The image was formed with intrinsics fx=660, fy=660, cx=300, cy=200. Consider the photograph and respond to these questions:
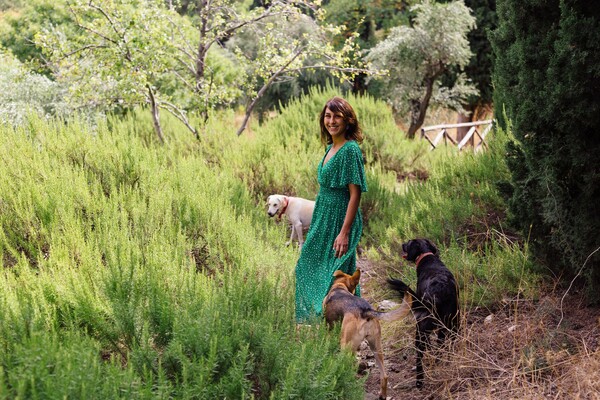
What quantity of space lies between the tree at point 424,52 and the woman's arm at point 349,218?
13.1 meters

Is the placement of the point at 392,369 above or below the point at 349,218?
below

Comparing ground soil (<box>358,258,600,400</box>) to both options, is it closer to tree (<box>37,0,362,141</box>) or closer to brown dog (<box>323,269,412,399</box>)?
brown dog (<box>323,269,412,399</box>)

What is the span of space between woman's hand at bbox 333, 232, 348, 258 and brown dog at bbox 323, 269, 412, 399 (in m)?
0.58

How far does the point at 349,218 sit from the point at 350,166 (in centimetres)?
38

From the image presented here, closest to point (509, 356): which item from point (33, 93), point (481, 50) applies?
point (33, 93)

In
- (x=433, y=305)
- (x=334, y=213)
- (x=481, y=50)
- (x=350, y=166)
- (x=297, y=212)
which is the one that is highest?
(x=481, y=50)

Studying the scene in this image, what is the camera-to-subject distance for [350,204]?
486cm

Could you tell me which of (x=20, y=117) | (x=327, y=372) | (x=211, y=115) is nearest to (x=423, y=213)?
(x=327, y=372)

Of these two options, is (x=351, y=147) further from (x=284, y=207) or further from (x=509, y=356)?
(x=284, y=207)

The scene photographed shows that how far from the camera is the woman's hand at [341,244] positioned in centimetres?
490

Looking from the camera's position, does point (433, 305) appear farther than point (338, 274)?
No

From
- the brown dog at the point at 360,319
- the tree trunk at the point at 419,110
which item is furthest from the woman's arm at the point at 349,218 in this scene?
the tree trunk at the point at 419,110

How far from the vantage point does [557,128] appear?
4.68 meters

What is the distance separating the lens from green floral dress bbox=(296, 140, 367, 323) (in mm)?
4859
